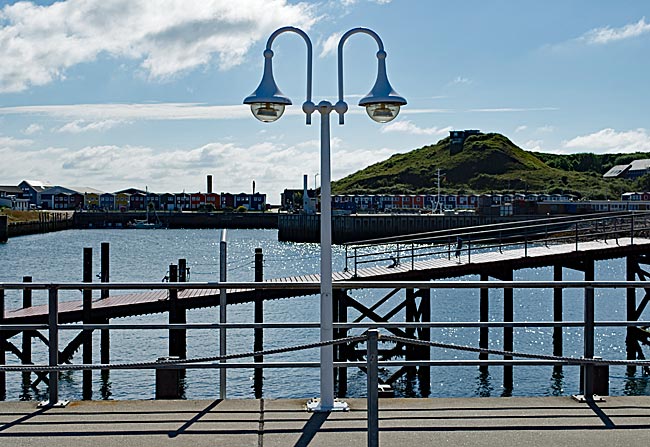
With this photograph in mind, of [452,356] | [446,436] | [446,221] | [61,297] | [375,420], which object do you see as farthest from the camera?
[446,221]

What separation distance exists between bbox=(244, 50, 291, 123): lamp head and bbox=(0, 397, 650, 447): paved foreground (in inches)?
98.4

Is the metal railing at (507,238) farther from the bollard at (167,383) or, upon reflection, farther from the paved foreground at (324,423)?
the paved foreground at (324,423)

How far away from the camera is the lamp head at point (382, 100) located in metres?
7.11

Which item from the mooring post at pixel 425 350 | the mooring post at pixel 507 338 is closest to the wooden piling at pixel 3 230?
the mooring post at pixel 425 350

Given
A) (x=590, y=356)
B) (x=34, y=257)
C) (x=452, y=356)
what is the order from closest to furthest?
(x=590, y=356)
(x=452, y=356)
(x=34, y=257)

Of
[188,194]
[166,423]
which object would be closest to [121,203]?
[188,194]

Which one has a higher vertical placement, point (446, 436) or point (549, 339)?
point (446, 436)

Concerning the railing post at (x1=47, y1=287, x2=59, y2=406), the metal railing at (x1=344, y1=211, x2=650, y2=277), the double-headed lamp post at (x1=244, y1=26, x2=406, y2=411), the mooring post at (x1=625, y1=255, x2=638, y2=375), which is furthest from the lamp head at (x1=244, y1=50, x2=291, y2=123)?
the mooring post at (x1=625, y1=255, x2=638, y2=375)

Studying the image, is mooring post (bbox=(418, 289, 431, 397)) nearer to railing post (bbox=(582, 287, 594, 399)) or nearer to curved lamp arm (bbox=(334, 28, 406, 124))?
railing post (bbox=(582, 287, 594, 399))

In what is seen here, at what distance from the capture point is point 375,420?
18.0 ft

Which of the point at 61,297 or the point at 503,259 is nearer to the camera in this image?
the point at 503,259

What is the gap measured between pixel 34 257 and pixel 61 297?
38.5 m

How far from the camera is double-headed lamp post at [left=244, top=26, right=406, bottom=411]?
7.03 meters

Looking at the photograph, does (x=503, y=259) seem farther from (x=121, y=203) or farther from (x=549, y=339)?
(x=121, y=203)
